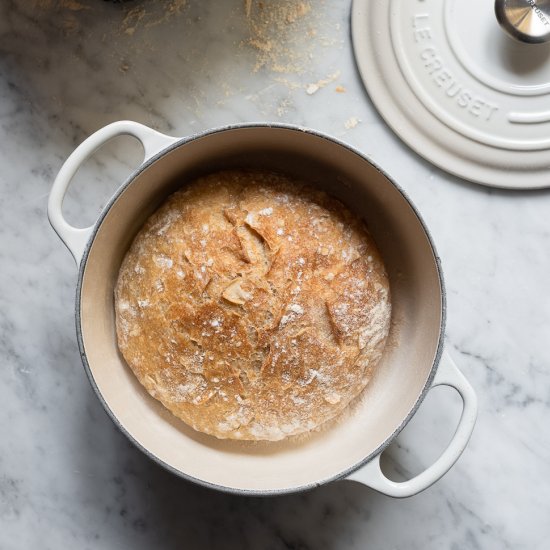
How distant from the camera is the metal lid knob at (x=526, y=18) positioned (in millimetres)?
1136

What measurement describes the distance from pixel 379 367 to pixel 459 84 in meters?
0.51

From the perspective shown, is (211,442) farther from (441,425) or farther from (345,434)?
(441,425)

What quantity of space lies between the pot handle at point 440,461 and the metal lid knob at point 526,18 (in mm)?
564

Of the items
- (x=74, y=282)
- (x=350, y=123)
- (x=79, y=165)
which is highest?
(x=79, y=165)

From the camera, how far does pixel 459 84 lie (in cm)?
119

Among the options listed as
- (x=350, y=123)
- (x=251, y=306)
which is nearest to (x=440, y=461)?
(x=251, y=306)

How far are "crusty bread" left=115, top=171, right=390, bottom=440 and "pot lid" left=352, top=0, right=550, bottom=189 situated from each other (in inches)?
9.0

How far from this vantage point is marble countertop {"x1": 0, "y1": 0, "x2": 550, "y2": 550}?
47.4 inches

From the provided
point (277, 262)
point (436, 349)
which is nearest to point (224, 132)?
point (277, 262)

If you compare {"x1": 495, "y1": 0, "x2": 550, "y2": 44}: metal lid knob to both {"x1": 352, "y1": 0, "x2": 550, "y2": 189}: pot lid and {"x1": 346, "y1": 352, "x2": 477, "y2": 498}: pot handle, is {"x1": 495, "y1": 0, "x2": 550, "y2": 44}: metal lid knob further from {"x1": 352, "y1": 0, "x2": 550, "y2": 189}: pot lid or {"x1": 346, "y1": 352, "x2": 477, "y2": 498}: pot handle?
{"x1": 346, "y1": 352, "x2": 477, "y2": 498}: pot handle

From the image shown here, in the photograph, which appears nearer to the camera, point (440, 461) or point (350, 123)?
point (440, 461)

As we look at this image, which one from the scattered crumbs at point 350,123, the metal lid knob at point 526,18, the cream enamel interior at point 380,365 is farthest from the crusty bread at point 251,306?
the metal lid knob at point 526,18

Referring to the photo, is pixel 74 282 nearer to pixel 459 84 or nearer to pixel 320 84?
pixel 320 84

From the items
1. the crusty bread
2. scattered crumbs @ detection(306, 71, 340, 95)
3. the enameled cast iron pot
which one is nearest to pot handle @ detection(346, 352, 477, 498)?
the enameled cast iron pot
